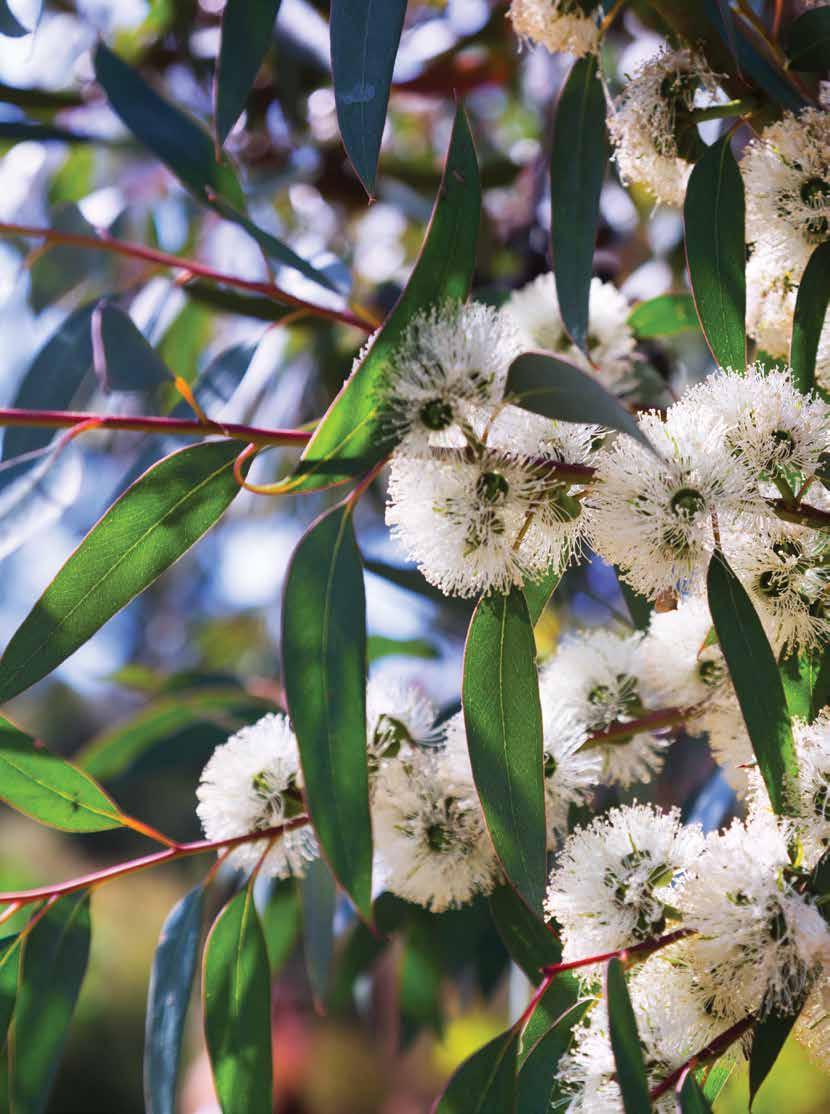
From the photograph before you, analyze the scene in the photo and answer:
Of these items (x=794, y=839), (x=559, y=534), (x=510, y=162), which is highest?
(x=510, y=162)

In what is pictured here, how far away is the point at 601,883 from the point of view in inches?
31.0

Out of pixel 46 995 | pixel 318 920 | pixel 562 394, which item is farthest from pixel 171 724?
pixel 562 394

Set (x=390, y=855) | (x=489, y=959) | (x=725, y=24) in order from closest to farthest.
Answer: (x=725, y=24)
(x=390, y=855)
(x=489, y=959)

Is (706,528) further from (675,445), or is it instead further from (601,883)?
(601,883)

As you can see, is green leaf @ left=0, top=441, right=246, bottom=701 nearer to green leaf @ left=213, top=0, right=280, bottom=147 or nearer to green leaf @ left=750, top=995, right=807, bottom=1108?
green leaf @ left=213, top=0, right=280, bottom=147

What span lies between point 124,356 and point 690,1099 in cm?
87

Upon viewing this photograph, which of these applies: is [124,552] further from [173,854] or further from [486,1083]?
[486,1083]

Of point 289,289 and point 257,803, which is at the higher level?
point 289,289

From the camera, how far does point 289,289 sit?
4.96 feet

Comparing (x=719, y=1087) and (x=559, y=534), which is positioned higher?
(x=559, y=534)

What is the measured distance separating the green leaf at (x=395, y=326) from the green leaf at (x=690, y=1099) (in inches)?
16.9

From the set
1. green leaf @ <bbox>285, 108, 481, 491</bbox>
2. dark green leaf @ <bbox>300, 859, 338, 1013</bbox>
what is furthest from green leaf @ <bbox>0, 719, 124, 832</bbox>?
green leaf @ <bbox>285, 108, 481, 491</bbox>

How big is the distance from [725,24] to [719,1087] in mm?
800

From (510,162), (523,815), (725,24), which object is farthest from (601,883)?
(510,162)
